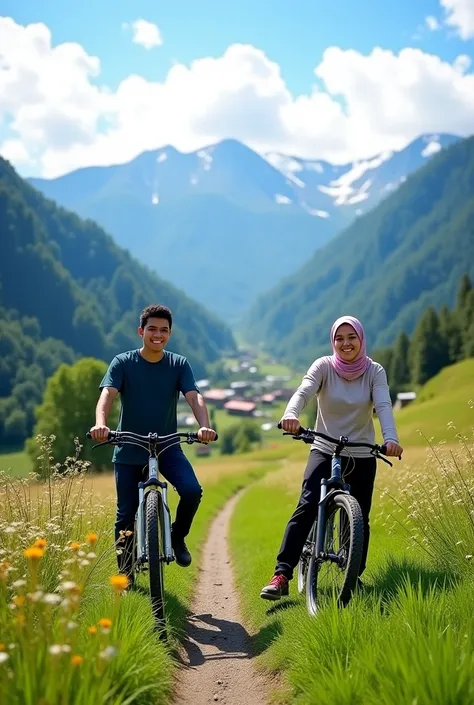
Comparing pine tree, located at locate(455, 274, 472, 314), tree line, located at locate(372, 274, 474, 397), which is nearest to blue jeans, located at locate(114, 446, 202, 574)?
tree line, located at locate(372, 274, 474, 397)

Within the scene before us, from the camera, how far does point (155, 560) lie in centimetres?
650

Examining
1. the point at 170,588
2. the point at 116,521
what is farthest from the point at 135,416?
the point at 170,588

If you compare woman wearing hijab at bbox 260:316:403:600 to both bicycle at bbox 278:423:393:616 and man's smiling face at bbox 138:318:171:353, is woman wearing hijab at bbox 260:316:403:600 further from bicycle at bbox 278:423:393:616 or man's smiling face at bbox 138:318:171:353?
man's smiling face at bbox 138:318:171:353

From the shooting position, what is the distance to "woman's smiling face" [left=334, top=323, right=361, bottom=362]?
7.00 m

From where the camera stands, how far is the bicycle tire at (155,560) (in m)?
6.45

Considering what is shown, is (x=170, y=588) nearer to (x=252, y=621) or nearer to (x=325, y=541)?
(x=252, y=621)

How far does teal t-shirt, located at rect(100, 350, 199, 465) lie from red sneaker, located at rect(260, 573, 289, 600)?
6.25ft

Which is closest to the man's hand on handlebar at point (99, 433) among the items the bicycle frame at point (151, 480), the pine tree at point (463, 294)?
the bicycle frame at point (151, 480)

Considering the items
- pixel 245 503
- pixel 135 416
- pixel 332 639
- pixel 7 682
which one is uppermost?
pixel 135 416

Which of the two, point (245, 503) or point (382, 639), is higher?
point (382, 639)

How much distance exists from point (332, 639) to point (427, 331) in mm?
82462

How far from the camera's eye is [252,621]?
7914 millimetres

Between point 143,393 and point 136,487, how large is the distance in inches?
41.6

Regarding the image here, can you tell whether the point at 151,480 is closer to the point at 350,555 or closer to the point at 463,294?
the point at 350,555
